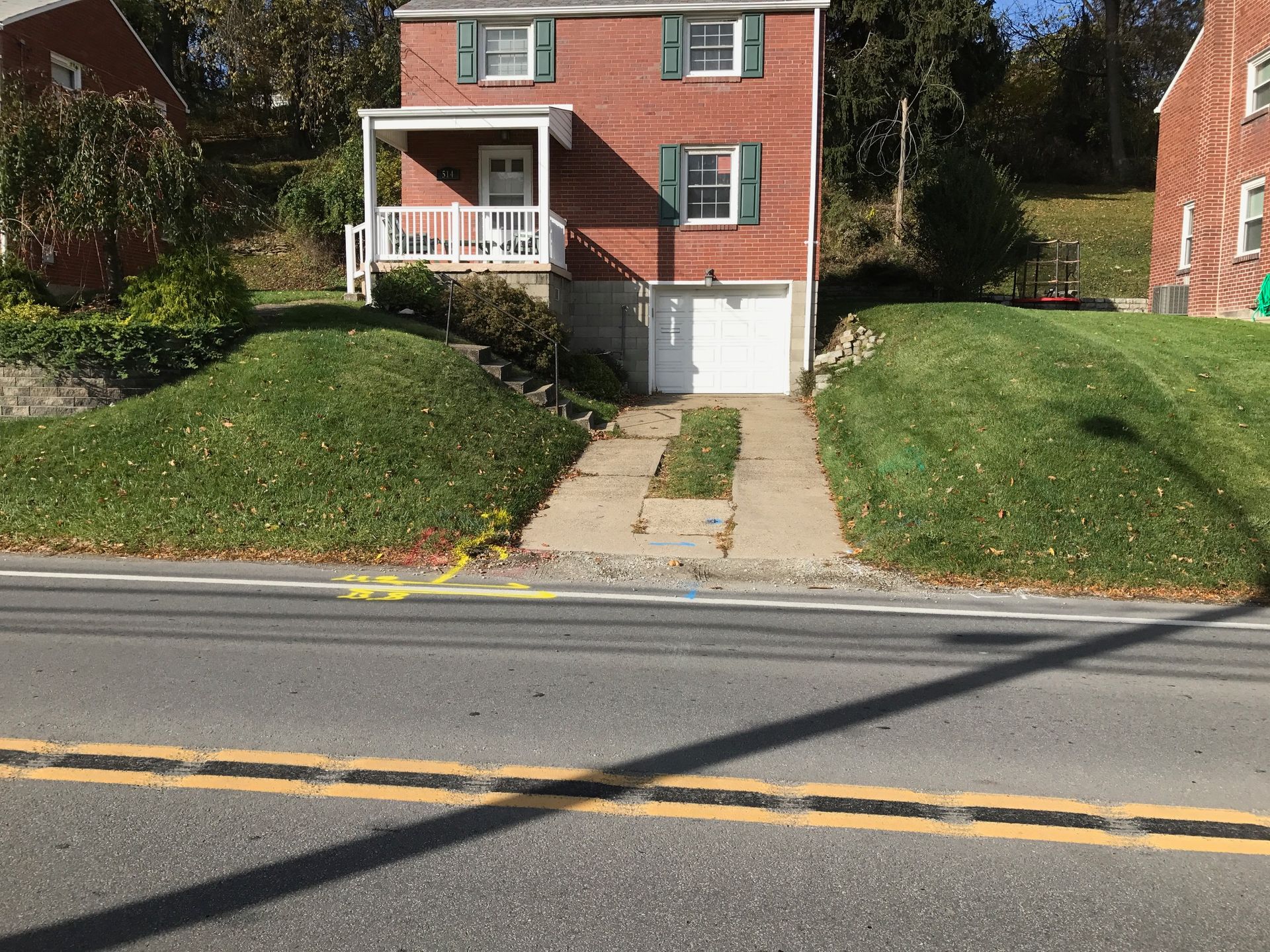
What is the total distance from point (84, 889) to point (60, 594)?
4.92 metres

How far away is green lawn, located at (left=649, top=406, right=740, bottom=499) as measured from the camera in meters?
12.0

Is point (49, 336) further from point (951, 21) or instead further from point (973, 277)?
point (951, 21)

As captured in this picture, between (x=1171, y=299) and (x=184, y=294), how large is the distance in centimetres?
2199

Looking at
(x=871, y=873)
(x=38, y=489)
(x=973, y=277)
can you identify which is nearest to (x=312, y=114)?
(x=973, y=277)

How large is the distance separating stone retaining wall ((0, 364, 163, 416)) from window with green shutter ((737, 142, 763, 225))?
37.5ft

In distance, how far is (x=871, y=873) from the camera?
12.0ft

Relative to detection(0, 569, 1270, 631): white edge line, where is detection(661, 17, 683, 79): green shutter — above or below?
above

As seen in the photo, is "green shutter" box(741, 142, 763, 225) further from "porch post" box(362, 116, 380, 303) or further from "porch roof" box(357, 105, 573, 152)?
"porch post" box(362, 116, 380, 303)

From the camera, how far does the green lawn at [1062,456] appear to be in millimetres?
9047

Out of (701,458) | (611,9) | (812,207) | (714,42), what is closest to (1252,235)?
(812,207)

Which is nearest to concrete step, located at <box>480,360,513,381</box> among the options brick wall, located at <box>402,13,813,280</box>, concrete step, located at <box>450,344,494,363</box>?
concrete step, located at <box>450,344,494,363</box>

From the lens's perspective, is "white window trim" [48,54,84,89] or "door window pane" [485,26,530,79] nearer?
"door window pane" [485,26,530,79]

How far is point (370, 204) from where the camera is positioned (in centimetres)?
1788

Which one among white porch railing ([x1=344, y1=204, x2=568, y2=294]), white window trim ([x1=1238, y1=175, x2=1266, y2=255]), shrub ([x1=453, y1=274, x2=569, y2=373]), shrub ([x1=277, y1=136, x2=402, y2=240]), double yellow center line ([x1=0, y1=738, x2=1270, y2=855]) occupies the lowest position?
A: double yellow center line ([x1=0, y1=738, x2=1270, y2=855])
